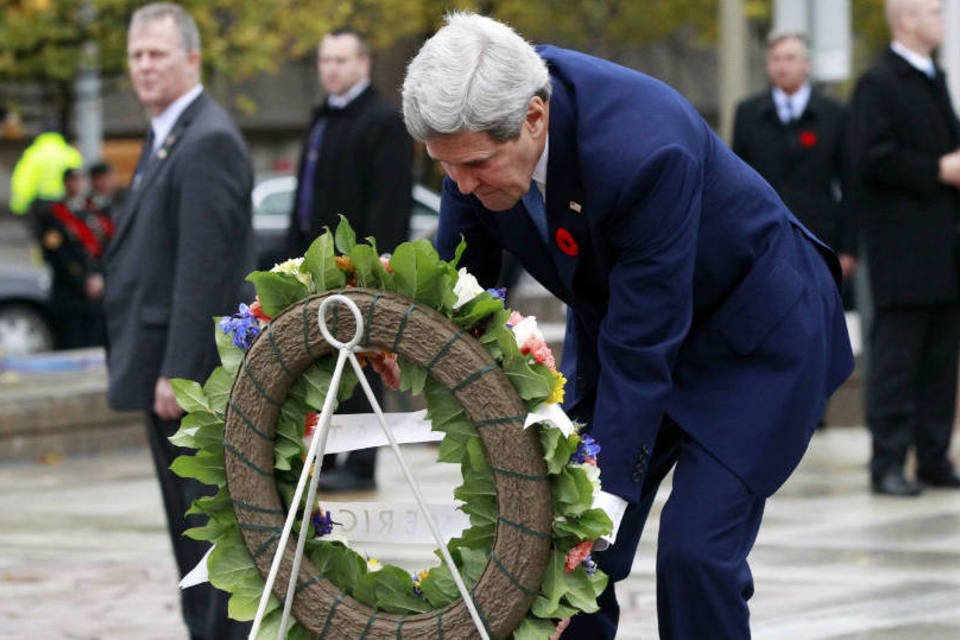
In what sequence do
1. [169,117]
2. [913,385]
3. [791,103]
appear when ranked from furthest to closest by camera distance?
[791,103], [913,385], [169,117]

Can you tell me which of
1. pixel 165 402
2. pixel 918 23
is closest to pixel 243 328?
pixel 165 402

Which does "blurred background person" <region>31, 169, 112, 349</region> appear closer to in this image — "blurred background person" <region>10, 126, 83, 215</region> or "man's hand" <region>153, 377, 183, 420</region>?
"blurred background person" <region>10, 126, 83, 215</region>

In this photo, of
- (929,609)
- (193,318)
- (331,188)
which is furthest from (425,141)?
(331,188)

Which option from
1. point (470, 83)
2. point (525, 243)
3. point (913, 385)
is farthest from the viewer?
point (913, 385)

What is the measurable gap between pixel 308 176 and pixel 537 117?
18.0 ft

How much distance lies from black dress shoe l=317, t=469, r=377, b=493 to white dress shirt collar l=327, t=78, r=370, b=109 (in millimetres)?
1754

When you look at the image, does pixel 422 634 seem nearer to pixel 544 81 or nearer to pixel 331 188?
pixel 544 81

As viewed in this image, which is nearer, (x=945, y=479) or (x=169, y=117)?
(x=169, y=117)

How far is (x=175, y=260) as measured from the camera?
602cm

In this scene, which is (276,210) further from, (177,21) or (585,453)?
(585,453)

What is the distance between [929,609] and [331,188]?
379 cm

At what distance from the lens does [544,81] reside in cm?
397

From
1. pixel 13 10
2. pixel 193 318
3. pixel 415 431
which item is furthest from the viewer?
pixel 13 10

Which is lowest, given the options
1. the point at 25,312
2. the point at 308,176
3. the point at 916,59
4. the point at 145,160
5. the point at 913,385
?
the point at 25,312
